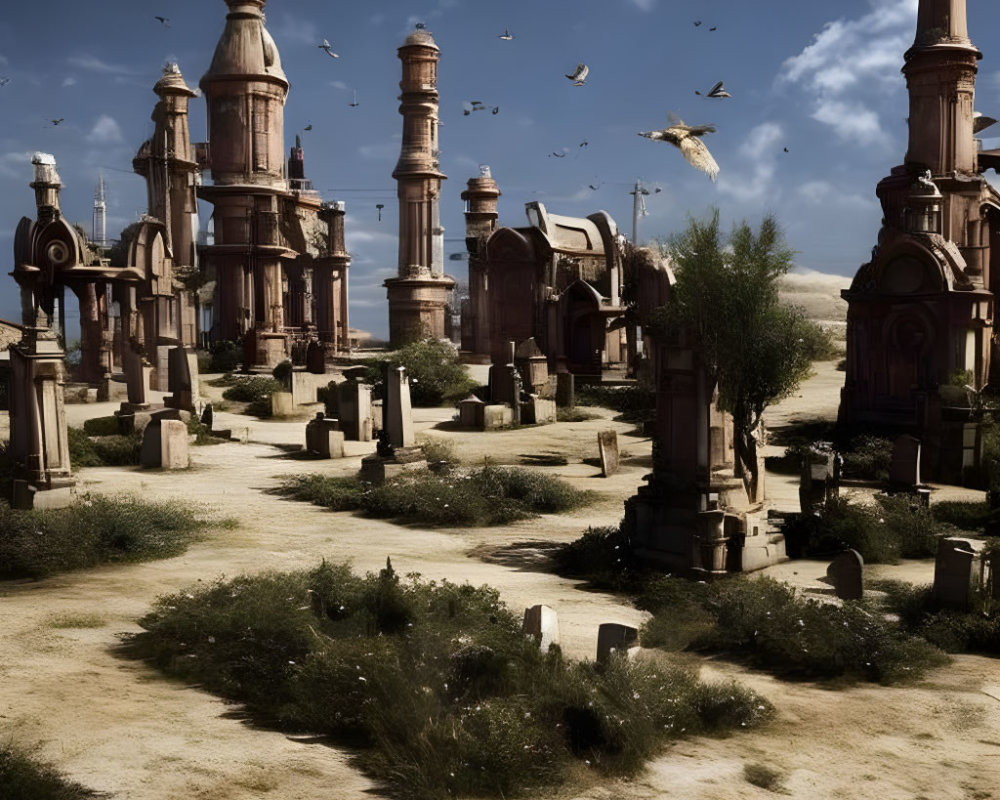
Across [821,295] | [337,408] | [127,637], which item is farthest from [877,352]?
[821,295]

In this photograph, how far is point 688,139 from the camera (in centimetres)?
1825

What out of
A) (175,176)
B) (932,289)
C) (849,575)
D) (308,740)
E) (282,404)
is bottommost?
(308,740)

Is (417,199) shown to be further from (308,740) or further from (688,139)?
(308,740)

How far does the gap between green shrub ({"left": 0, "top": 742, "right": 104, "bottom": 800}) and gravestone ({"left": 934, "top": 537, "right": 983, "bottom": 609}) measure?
25.7 feet

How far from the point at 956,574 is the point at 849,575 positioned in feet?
3.28

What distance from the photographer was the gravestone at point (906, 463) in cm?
1650

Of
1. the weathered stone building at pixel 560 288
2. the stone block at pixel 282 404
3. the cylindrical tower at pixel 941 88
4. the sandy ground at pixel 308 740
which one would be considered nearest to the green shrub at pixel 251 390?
the stone block at pixel 282 404

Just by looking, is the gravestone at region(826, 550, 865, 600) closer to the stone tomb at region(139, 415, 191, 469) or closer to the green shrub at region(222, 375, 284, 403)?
the stone tomb at region(139, 415, 191, 469)

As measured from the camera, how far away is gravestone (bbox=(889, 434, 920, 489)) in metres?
16.5

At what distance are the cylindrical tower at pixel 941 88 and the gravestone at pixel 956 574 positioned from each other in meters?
20.1

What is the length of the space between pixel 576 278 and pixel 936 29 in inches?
631

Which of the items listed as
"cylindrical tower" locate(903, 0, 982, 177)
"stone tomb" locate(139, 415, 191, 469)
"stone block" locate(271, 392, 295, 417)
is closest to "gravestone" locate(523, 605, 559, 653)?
"stone tomb" locate(139, 415, 191, 469)

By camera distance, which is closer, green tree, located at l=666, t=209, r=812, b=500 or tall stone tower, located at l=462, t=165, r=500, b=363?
green tree, located at l=666, t=209, r=812, b=500

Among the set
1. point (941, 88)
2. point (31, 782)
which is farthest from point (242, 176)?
point (31, 782)
